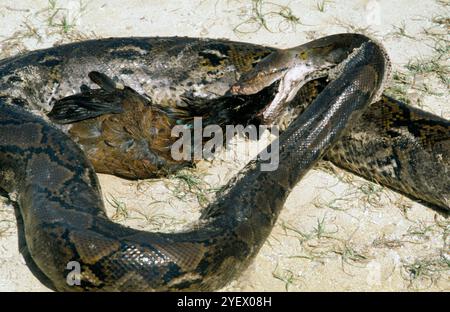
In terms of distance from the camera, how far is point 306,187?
292 inches

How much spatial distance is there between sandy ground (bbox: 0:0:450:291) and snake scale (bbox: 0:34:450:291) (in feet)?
1.02

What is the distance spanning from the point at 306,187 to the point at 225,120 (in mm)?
1084

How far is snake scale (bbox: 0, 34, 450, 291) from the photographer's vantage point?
578 centimetres

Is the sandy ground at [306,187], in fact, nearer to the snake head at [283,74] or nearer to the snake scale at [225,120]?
the snake scale at [225,120]

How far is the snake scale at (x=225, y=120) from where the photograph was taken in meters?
5.78

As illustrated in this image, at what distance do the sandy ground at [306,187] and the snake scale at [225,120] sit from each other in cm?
31

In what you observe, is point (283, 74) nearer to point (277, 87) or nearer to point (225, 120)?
point (277, 87)

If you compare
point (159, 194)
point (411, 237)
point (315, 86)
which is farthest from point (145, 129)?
point (411, 237)

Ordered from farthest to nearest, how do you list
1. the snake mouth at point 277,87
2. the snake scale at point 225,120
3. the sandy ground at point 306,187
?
the snake mouth at point 277,87, the sandy ground at point 306,187, the snake scale at point 225,120

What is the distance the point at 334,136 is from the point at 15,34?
14.9ft

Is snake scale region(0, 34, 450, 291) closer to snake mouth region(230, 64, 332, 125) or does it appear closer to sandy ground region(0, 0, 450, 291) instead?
snake mouth region(230, 64, 332, 125)

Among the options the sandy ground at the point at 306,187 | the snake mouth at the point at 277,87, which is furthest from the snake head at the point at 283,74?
the sandy ground at the point at 306,187

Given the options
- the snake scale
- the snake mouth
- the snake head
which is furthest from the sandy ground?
the snake head

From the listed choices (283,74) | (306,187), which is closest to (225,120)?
(283,74)
